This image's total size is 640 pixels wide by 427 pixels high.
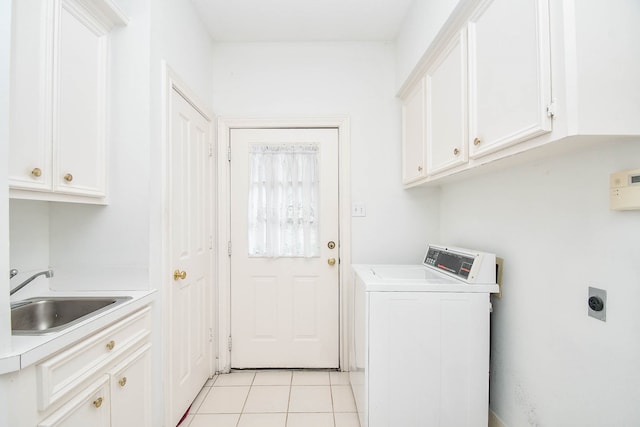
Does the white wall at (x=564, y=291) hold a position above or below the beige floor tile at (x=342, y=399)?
above

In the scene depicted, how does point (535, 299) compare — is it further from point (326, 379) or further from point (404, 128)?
point (326, 379)

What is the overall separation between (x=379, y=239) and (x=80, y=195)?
1.93 m

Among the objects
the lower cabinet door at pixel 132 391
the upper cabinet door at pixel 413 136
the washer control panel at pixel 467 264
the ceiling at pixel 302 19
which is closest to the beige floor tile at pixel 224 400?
the lower cabinet door at pixel 132 391

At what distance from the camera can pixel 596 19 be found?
87cm

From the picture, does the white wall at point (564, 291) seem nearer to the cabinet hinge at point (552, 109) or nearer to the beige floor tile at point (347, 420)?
the cabinet hinge at point (552, 109)

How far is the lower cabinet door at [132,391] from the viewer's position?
1199 millimetres

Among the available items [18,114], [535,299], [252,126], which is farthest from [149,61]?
[535,299]

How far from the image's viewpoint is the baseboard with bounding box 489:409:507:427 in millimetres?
1586

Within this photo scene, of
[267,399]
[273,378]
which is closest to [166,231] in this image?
[267,399]

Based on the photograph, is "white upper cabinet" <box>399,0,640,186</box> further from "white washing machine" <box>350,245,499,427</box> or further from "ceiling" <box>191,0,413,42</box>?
"ceiling" <box>191,0,413,42</box>

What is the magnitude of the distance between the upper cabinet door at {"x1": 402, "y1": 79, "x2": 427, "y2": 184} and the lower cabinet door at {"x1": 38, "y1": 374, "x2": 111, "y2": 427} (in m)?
1.95

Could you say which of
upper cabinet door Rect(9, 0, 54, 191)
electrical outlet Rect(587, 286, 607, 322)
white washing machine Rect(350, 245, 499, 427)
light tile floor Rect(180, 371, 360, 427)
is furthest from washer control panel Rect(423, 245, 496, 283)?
upper cabinet door Rect(9, 0, 54, 191)

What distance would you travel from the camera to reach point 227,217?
2.42 meters

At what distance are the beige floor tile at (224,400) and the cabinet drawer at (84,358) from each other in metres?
0.90
